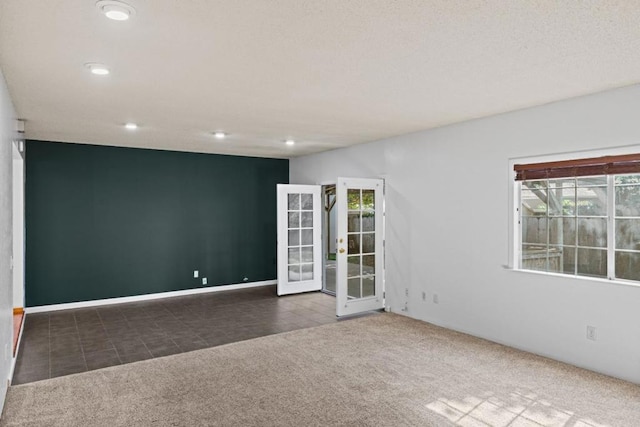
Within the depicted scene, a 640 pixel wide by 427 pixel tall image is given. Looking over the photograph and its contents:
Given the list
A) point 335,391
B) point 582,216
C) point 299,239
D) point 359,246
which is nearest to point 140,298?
point 299,239

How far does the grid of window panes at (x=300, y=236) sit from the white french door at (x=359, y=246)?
1.91 m

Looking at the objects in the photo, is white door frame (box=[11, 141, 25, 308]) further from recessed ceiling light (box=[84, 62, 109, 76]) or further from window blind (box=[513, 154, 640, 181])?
window blind (box=[513, 154, 640, 181])

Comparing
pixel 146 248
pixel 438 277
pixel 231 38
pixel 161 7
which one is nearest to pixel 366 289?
pixel 438 277

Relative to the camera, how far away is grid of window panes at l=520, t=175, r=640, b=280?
3828mm

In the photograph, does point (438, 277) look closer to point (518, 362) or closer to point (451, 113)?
point (518, 362)

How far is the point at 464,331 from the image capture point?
503 centimetres

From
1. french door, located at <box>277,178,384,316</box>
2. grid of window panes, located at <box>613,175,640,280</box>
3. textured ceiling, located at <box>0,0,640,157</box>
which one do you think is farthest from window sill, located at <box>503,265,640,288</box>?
french door, located at <box>277,178,384,316</box>

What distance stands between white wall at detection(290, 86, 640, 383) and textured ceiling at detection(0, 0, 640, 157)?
0.28 metres

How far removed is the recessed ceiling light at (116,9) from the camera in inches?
82.4

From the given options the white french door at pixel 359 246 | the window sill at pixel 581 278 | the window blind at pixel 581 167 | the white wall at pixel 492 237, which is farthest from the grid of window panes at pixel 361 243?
the window blind at pixel 581 167

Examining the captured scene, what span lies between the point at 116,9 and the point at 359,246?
4.55 metres

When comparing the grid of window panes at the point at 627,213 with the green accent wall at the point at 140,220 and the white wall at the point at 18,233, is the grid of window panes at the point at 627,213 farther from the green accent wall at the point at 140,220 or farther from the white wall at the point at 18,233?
the white wall at the point at 18,233

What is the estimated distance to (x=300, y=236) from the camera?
25.8 feet

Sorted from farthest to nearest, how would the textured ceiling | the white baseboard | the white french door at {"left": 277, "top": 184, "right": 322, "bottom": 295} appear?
the white french door at {"left": 277, "top": 184, "right": 322, "bottom": 295}, the white baseboard, the textured ceiling
